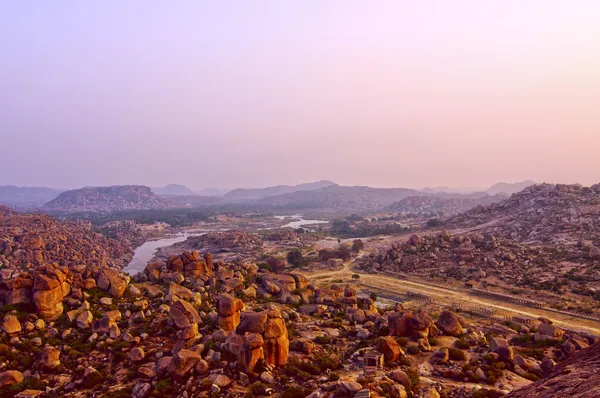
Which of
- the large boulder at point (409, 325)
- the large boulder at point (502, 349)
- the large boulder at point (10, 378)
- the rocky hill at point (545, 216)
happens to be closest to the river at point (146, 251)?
the large boulder at point (10, 378)

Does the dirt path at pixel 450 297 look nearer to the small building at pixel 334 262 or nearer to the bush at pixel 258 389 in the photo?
the small building at pixel 334 262

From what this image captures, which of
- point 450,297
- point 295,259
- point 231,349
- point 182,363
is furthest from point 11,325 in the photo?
point 295,259

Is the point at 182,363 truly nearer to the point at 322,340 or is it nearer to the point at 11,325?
the point at 322,340

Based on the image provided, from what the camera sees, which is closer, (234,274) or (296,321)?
(296,321)

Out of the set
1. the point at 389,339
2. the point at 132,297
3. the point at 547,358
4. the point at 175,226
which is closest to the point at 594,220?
the point at 547,358

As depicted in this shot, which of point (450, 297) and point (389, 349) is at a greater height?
point (389, 349)

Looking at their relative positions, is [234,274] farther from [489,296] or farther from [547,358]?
[489,296]
